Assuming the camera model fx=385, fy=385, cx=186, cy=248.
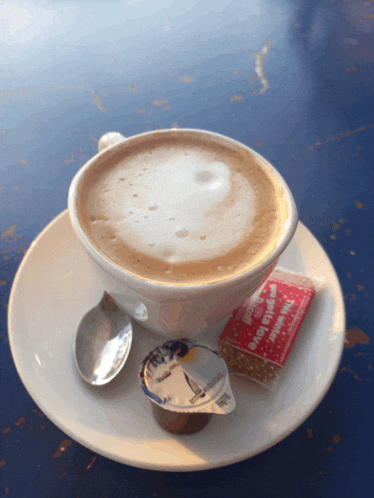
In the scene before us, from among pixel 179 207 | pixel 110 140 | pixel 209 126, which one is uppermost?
pixel 110 140

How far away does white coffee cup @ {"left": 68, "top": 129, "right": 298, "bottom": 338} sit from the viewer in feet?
2.06

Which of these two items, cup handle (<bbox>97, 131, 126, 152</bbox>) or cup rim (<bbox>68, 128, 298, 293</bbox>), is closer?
cup rim (<bbox>68, 128, 298, 293</bbox>)

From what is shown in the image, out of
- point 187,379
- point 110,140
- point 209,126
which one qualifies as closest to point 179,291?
point 187,379

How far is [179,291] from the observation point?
617mm

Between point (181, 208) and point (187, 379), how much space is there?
320 mm

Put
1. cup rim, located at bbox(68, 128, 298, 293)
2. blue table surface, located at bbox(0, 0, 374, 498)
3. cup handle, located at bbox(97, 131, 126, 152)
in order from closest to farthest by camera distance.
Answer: cup rim, located at bbox(68, 128, 298, 293) < blue table surface, located at bbox(0, 0, 374, 498) < cup handle, located at bbox(97, 131, 126, 152)

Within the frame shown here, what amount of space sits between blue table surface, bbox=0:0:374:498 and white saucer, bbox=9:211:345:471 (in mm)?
101

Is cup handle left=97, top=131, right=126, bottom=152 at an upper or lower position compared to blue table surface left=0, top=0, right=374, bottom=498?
upper

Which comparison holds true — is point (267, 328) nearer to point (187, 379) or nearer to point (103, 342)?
point (187, 379)

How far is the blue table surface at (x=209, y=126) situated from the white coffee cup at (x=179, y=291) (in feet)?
0.92

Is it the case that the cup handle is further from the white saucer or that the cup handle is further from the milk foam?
the white saucer

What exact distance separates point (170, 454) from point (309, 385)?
0.28m

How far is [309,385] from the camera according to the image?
71 cm

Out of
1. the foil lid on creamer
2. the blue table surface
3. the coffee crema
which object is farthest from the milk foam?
the blue table surface
